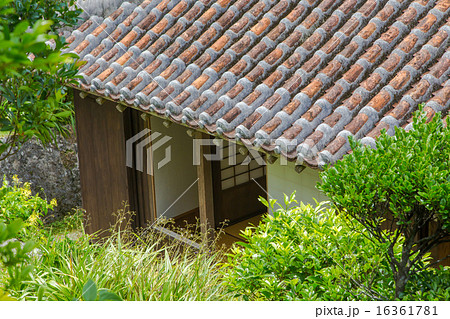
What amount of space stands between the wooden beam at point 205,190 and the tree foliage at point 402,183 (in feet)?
11.9

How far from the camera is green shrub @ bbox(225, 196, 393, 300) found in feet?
14.4

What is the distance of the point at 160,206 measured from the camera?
899 cm

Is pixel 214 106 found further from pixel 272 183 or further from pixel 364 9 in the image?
pixel 364 9

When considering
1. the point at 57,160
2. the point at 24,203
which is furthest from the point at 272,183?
the point at 57,160

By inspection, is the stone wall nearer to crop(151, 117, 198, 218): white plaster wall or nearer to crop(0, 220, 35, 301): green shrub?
crop(151, 117, 198, 218): white plaster wall

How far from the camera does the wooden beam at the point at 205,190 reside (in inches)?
302

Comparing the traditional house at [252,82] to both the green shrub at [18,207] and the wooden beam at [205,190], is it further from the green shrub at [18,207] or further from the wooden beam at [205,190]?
the green shrub at [18,207]

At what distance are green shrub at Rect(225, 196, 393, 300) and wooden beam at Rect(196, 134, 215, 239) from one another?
8.63 feet

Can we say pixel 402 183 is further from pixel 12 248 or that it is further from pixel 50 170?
pixel 50 170

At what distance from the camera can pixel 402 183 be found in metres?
3.74

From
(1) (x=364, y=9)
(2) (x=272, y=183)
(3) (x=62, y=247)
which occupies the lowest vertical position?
(3) (x=62, y=247)

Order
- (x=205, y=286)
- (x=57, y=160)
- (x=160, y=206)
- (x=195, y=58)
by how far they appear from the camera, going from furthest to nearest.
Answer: (x=57, y=160) < (x=160, y=206) < (x=195, y=58) < (x=205, y=286)

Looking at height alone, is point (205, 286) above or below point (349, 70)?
below

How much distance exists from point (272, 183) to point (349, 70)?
168cm
